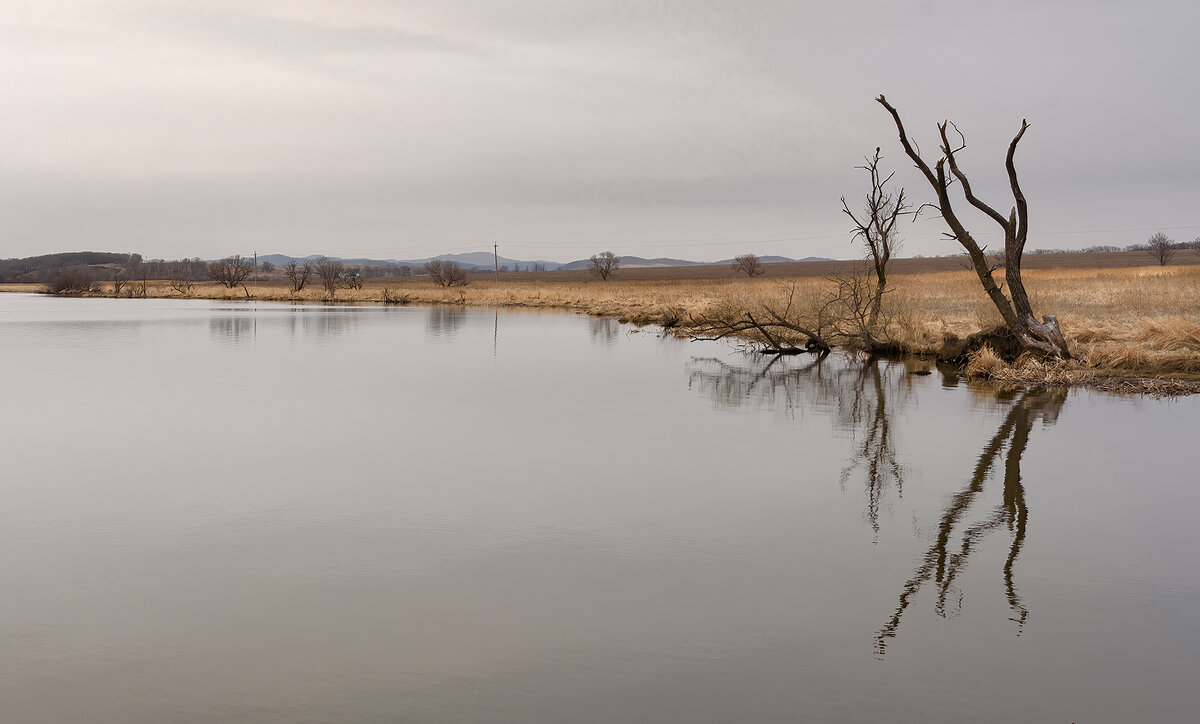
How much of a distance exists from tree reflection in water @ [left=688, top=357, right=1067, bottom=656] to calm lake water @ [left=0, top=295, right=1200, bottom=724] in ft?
0.18

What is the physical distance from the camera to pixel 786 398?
14836 mm

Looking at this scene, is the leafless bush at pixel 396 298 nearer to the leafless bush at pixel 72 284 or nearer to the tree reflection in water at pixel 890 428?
the tree reflection in water at pixel 890 428

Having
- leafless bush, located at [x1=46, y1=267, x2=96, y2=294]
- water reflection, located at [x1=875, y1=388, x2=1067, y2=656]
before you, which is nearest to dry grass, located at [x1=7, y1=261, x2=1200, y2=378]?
water reflection, located at [x1=875, y1=388, x2=1067, y2=656]

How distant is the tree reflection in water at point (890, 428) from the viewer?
6248 mm

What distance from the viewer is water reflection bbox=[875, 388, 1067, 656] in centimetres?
554

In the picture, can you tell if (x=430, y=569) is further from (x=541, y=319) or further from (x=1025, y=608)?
(x=541, y=319)

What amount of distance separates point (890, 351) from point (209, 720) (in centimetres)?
2051

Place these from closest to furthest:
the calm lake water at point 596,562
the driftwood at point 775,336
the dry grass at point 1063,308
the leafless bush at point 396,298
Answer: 1. the calm lake water at point 596,562
2. the dry grass at point 1063,308
3. the driftwood at point 775,336
4. the leafless bush at point 396,298

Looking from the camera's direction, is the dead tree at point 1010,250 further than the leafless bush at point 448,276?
No

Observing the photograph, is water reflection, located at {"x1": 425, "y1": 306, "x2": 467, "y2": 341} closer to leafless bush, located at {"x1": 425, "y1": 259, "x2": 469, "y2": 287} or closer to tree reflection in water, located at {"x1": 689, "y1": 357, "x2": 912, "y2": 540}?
tree reflection in water, located at {"x1": 689, "y1": 357, "x2": 912, "y2": 540}

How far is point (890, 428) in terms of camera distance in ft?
39.4

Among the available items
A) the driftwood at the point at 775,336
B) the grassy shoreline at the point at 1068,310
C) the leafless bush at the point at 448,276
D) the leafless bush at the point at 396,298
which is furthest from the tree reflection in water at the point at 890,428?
the leafless bush at the point at 448,276

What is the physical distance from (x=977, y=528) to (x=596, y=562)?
317cm

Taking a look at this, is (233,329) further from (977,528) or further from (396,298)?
(396,298)
